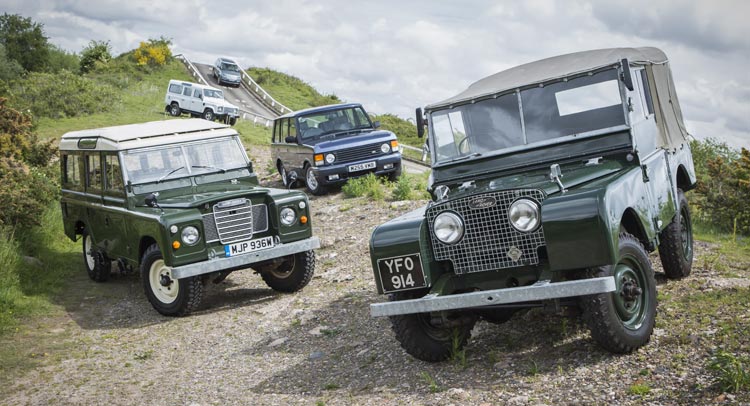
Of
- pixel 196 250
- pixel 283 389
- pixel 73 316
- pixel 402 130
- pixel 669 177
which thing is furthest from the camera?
pixel 402 130

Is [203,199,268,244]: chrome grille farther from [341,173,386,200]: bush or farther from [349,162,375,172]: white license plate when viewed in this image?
[349,162,375,172]: white license plate

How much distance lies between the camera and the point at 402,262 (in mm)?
6277

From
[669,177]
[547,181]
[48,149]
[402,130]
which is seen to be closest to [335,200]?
[48,149]

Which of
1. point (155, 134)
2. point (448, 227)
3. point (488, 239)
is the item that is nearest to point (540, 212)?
point (488, 239)

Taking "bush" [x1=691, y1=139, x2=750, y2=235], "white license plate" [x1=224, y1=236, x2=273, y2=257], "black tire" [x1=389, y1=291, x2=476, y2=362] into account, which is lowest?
"bush" [x1=691, y1=139, x2=750, y2=235]

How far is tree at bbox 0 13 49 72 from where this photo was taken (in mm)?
62844

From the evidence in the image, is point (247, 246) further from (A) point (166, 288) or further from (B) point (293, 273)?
(A) point (166, 288)

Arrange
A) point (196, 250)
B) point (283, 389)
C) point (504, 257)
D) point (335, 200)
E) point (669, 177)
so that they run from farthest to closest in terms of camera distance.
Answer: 1. point (335, 200)
2. point (196, 250)
3. point (669, 177)
4. point (283, 389)
5. point (504, 257)

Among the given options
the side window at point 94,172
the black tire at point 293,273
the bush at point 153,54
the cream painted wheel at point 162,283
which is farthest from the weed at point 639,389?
the bush at point 153,54

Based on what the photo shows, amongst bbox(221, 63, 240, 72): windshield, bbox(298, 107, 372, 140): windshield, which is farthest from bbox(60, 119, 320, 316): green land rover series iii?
bbox(221, 63, 240, 72): windshield

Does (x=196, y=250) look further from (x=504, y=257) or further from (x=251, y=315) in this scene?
(x=504, y=257)

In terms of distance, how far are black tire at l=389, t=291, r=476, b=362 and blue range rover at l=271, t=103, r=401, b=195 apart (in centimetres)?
1036

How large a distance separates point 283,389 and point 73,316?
5.09 m

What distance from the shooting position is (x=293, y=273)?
409 inches
